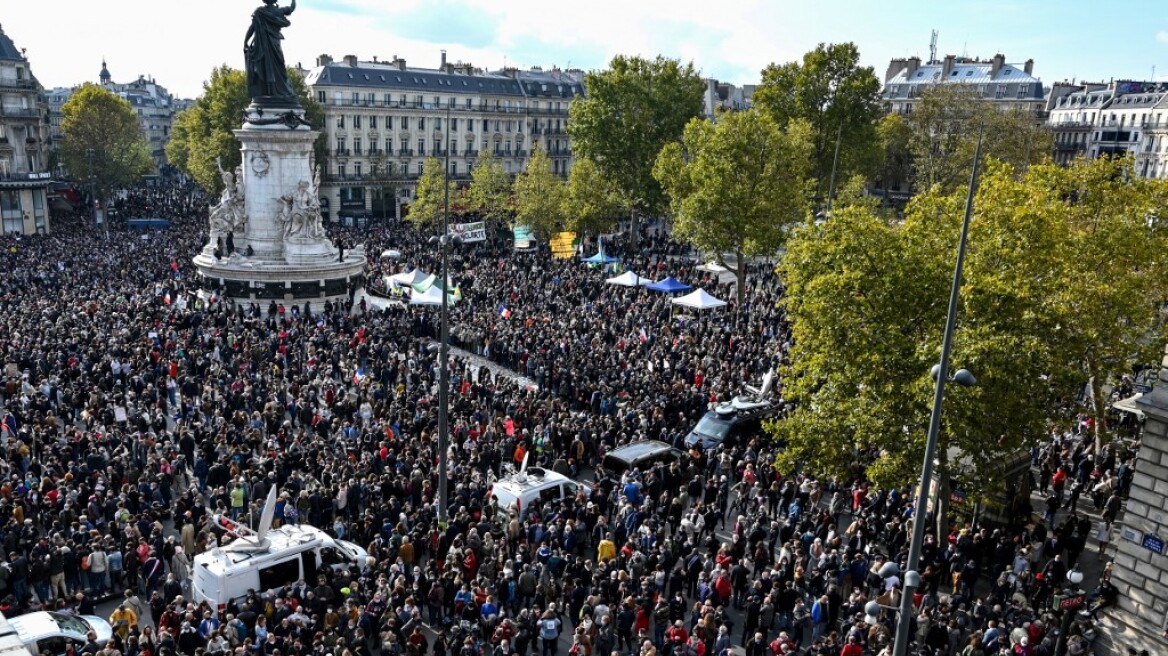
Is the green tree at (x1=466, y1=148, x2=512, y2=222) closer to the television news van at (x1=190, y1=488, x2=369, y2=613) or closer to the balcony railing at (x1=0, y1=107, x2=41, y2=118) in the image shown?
the balcony railing at (x1=0, y1=107, x2=41, y2=118)

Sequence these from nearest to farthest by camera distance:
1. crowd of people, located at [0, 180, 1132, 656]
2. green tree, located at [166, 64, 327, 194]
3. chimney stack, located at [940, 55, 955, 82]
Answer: crowd of people, located at [0, 180, 1132, 656] → green tree, located at [166, 64, 327, 194] → chimney stack, located at [940, 55, 955, 82]

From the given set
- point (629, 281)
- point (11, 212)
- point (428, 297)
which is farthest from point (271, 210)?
point (11, 212)

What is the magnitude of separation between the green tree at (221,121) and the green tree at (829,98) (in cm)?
3485

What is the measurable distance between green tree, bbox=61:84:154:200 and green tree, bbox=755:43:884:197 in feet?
180

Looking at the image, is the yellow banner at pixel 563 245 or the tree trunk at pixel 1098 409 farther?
the yellow banner at pixel 563 245

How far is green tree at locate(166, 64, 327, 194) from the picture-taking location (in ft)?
226

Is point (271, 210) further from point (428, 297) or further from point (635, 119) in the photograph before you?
point (635, 119)

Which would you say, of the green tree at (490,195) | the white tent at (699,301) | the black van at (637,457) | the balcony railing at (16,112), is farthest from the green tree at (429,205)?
the black van at (637,457)

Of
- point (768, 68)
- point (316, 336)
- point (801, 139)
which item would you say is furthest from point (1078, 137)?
point (316, 336)

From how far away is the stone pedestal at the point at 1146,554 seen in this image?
15.7 metres

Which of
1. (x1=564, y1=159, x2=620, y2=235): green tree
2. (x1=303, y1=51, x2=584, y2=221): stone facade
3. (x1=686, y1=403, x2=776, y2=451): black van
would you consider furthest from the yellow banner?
(x1=686, y1=403, x2=776, y2=451): black van

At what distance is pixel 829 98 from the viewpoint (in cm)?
5622

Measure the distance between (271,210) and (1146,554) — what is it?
36.6m

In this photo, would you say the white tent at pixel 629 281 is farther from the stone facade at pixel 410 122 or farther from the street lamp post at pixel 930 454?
the stone facade at pixel 410 122
